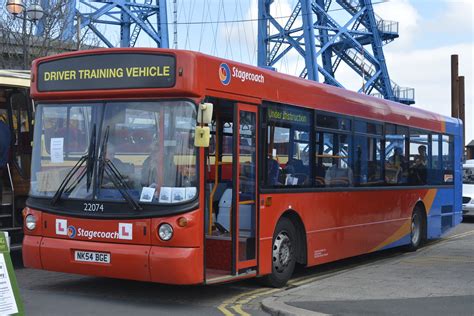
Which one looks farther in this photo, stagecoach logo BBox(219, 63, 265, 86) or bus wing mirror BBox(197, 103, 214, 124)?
stagecoach logo BBox(219, 63, 265, 86)

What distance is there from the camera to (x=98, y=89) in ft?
25.2

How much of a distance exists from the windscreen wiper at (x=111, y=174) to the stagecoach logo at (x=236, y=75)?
1.51m

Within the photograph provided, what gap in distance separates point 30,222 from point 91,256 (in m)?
1.04

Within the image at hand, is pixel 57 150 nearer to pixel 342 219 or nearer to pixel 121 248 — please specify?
pixel 121 248

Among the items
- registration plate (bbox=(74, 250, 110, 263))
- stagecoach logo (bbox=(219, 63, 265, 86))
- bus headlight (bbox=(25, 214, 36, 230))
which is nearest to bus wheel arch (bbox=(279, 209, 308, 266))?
stagecoach logo (bbox=(219, 63, 265, 86))

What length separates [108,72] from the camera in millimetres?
7676

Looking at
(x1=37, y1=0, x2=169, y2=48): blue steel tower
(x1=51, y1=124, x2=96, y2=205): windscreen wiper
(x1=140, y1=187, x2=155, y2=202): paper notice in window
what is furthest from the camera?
(x1=37, y1=0, x2=169, y2=48): blue steel tower

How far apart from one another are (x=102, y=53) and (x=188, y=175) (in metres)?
1.90

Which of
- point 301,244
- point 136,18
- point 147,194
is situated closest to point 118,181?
point 147,194

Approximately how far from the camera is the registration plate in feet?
24.1

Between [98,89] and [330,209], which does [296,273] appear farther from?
[98,89]

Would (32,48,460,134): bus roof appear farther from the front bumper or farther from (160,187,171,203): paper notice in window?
the front bumper

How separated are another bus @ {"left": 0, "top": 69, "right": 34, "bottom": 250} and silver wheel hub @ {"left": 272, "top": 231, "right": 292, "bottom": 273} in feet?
13.9

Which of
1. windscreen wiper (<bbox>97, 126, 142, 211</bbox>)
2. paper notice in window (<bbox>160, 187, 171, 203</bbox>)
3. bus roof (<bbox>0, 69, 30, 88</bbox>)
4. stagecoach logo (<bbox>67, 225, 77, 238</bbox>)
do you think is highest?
bus roof (<bbox>0, 69, 30, 88</bbox>)
